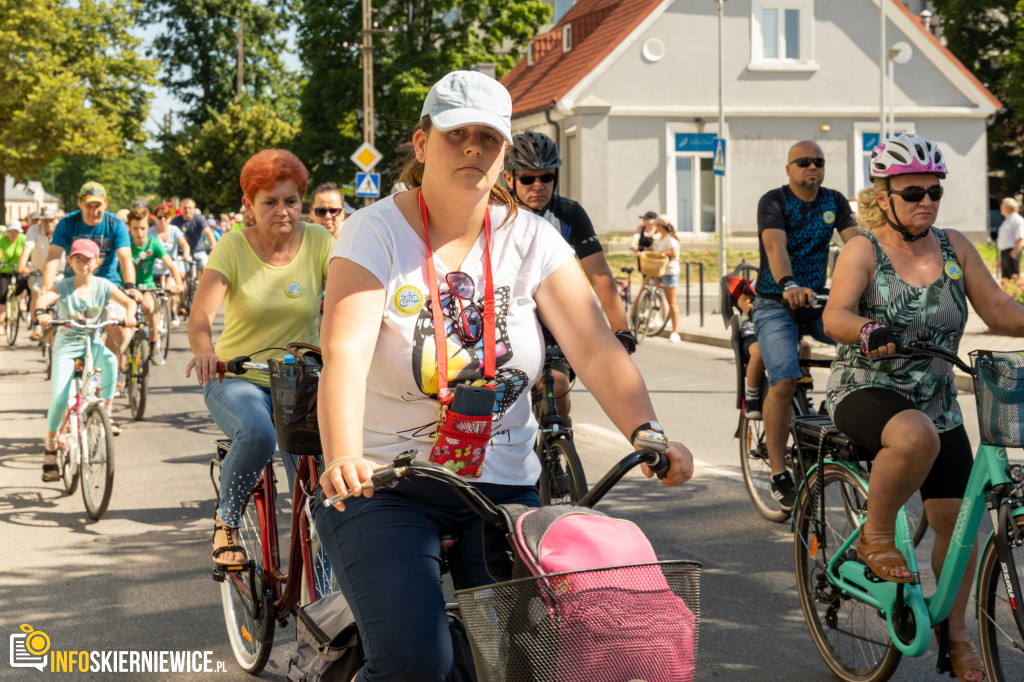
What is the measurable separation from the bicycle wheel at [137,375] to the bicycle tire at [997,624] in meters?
8.74

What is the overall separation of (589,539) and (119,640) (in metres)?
3.38

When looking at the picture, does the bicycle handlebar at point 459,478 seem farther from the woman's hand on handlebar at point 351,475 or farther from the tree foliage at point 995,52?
the tree foliage at point 995,52

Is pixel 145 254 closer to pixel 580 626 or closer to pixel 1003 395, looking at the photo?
pixel 1003 395

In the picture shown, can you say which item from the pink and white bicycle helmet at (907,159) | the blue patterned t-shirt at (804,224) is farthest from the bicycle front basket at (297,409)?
the blue patterned t-shirt at (804,224)

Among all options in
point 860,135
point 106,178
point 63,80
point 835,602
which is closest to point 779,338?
point 835,602

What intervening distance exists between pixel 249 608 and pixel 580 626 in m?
2.76

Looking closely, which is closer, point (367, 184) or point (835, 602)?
point (835, 602)

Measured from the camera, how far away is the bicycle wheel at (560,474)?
6117 mm

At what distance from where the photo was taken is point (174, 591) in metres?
5.83

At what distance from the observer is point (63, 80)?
4359 centimetres

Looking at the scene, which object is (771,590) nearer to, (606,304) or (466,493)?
(606,304)

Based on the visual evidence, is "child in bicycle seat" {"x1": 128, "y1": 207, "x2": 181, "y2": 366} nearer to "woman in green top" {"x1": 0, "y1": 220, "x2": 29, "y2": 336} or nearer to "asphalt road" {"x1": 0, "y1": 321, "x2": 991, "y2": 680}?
"asphalt road" {"x1": 0, "y1": 321, "x2": 991, "y2": 680}

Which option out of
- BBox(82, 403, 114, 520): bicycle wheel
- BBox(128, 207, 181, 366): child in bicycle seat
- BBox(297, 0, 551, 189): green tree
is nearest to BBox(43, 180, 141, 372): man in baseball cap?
BBox(82, 403, 114, 520): bicycle wheel

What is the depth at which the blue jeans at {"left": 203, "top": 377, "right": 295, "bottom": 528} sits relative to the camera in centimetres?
462
